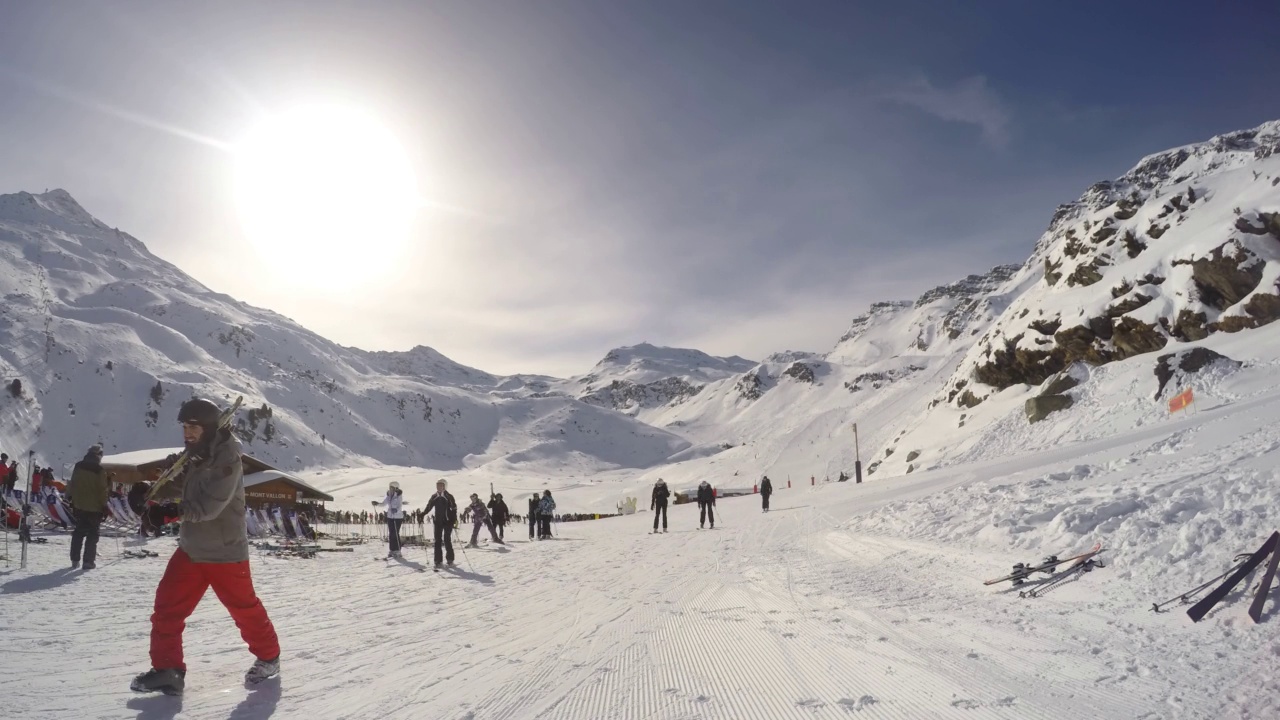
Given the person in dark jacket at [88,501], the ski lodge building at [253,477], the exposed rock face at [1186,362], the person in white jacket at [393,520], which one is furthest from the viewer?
the ski lodge building at [253,477]

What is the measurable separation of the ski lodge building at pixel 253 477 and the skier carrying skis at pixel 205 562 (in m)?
27.8

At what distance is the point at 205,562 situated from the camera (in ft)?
13.3

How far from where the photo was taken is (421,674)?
178 inches

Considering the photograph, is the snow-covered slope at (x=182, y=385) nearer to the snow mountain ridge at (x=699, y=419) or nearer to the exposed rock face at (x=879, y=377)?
the snow mountain ridge at (x=699, y=419)

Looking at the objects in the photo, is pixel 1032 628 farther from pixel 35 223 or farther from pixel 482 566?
pixel 35 223

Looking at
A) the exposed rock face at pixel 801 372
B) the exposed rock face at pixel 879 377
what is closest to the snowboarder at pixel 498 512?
the exposed rock face at pixel 879 377

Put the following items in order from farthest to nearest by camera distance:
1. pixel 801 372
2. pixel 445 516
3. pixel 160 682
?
1. pixel 801 372
2. pixel 445 516
3. pixel 160 682

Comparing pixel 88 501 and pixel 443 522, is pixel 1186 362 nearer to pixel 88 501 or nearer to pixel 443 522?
pixel 443 522

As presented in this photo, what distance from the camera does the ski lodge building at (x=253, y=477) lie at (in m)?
28.5

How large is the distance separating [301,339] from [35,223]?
7610cm

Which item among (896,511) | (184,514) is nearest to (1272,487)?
(896,511)

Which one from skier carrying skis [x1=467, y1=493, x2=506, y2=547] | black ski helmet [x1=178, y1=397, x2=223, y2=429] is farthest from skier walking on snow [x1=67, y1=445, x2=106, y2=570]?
skier carrying skis [x1=467, y1=493, x2=506, y2=547]

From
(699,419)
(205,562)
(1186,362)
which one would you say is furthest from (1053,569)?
(699,419)

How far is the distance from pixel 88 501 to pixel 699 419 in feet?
633
